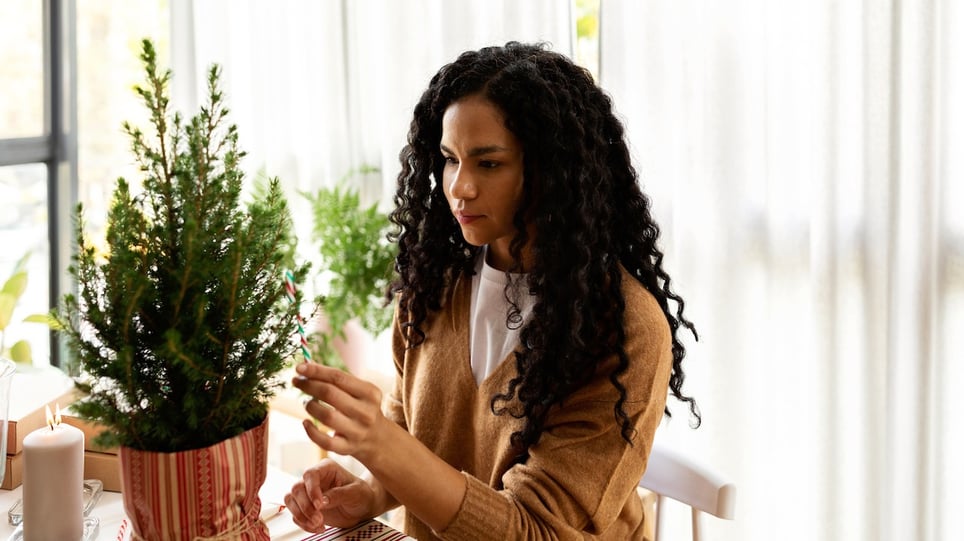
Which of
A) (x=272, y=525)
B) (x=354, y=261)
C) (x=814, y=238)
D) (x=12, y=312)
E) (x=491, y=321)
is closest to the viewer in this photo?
(x=272, y=525)

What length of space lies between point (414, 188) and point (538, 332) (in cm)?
37

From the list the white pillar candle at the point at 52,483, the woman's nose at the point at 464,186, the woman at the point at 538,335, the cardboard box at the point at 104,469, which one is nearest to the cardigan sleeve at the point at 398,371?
the woman at the point at 538,335

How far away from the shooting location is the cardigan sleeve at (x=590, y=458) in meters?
1.34

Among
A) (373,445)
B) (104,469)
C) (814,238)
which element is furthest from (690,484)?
(104,469)

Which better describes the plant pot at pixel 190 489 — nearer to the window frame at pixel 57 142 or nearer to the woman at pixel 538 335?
the woman at pixel 538 335

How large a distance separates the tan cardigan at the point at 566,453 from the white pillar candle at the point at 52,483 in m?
0.47

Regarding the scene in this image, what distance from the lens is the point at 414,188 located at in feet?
5.40

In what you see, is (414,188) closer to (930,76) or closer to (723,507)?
(723,507)

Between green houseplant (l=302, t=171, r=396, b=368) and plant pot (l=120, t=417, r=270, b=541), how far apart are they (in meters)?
1.75

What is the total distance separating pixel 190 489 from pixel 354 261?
1860 millimetres

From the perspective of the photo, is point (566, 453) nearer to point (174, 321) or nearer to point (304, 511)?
point (304, 511)

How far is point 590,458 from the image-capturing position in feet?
4.48

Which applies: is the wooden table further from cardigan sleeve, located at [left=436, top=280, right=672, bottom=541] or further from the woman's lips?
the woman's lips

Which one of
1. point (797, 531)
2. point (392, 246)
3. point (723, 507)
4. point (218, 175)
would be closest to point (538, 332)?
point (723, 507)
